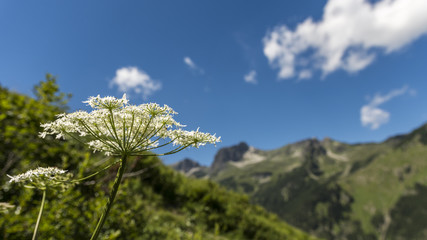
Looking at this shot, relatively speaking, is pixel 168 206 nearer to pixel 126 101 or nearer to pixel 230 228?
pixel 230 228

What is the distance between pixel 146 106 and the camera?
A: 1.87 meters

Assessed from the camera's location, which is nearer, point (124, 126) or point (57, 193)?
point (124, 126)

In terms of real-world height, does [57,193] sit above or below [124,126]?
below

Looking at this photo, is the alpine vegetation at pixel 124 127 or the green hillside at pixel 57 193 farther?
the green hillside at pixel 57 193

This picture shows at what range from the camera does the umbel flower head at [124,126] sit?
5.98 feet

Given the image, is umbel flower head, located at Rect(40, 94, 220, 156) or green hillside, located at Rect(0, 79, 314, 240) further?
green hillside, located at Rect(0, 79, 314, 240)

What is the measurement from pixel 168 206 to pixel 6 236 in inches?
369

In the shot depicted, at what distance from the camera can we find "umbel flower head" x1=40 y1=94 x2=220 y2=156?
1822 millimetres

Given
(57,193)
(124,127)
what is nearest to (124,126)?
(124,127)

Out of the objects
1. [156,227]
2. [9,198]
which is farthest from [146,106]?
[156,227]

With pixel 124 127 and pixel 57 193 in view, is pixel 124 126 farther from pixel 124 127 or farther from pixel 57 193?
pixel 57 193

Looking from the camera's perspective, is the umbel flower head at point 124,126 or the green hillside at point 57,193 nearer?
the umbel flower head at point 124,126

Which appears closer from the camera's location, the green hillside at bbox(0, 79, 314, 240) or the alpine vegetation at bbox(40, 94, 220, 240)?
the alpine vegetation at bbox(40, 94, 220, 240)

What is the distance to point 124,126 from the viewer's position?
1.80m
